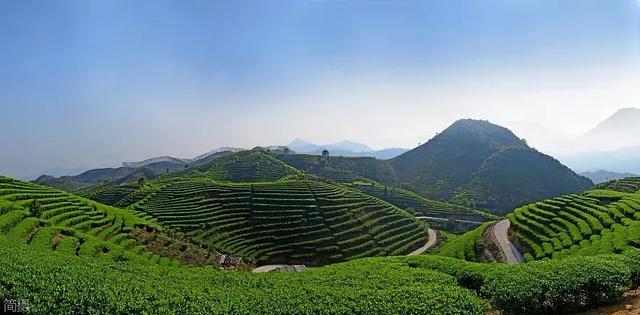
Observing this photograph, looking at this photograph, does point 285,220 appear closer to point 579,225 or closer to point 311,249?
point 311,249

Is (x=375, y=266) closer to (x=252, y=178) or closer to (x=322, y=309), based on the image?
(x=322, y=309)

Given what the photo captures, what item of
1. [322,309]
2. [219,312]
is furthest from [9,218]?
[322,309]

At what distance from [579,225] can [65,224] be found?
51805 mm

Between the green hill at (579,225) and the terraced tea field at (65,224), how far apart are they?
3769cm

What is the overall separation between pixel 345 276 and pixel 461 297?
21.5 feet

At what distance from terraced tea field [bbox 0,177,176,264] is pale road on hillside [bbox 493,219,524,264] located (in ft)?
117

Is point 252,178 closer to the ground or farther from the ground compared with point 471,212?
farther from the ground

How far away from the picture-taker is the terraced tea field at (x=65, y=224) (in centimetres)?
3028

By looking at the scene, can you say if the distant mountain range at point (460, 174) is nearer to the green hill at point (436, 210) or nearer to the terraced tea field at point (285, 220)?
the green hill at point (436, 210)

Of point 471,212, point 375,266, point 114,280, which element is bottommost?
point 471,212

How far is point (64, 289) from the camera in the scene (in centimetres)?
1376

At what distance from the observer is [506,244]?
45062mm

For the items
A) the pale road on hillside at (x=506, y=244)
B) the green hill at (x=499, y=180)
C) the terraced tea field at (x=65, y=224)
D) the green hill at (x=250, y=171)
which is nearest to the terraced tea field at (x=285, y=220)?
the terraced tea field at (x=65, y=224)

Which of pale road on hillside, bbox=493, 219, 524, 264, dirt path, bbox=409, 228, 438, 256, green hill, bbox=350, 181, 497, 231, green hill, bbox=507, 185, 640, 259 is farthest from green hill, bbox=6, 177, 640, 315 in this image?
green hill, bbox=350, 181, 497, 231
